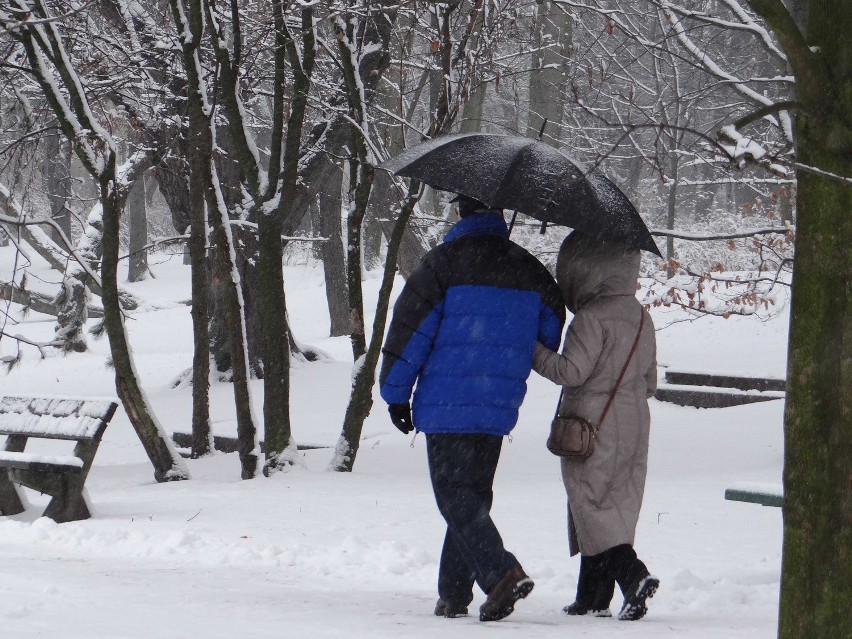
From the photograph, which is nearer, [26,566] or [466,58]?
[26,566]

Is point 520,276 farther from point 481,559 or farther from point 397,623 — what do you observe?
point 397,623

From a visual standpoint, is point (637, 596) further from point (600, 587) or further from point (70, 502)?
point (70, 502)

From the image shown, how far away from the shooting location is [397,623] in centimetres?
395

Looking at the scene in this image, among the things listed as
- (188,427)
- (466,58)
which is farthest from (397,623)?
(188,427)

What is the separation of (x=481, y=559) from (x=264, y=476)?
4522 mm

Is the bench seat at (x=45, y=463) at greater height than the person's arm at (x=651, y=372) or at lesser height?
lesser

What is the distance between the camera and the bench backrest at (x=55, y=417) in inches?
270

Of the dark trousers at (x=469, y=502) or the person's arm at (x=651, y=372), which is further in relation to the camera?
the person's arm at (x=651, y=372)

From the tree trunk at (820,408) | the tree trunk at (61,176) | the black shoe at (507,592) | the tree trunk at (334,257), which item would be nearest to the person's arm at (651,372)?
the black shoe at (507,592)

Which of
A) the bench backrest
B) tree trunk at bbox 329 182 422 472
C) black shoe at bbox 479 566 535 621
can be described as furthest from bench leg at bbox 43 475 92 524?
black shoe at bbox 479 566 535 621

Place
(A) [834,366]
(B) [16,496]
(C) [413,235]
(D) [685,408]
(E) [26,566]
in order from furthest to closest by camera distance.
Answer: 1. (C) [413,235]
2. (D) [685,408]
3. (B) [16,496]
4. (E) [26,566]
5. (A) [834,366]

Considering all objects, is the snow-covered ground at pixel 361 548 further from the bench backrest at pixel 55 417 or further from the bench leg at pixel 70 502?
the bench backrest at pixel 55 417

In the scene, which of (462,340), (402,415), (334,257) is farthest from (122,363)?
(334,257)

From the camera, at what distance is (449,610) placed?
4234 millimetres
